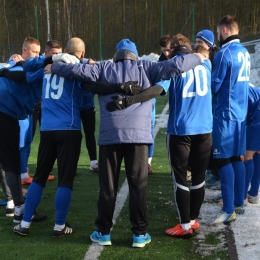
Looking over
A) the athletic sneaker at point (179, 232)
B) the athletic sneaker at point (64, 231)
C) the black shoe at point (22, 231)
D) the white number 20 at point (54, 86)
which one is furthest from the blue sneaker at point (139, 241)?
the white number 20 at point (54, 86)

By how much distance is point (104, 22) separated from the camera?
25.8 metres

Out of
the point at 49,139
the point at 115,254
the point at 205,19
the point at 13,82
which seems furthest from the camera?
the point at 205,19

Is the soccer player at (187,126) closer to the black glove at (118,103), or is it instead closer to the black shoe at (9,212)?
the black glove at (118,103)

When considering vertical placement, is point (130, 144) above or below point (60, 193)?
above

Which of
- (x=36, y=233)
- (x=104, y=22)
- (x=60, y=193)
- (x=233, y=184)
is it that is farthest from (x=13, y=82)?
(x=104, y=22)

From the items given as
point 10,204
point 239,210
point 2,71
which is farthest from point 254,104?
point 10,204

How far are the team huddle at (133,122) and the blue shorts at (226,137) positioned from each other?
0.04 feet

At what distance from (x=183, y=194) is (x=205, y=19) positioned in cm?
2262

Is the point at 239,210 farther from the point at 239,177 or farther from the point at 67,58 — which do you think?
→ the point at 67,58

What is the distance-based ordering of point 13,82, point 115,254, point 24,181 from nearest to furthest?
point 115,254, point 13,82, point 24,181

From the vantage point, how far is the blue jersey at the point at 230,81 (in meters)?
4.72

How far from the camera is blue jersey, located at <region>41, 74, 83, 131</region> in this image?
4375mm

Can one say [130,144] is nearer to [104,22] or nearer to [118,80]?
[118,80]

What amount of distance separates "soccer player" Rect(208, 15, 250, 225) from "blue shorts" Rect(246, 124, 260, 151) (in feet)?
1.59
